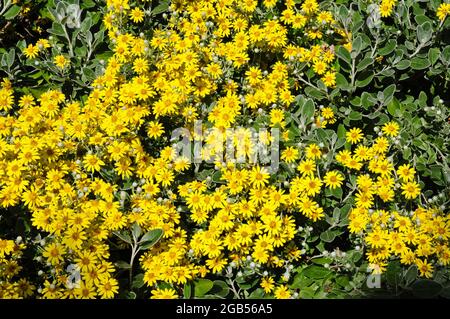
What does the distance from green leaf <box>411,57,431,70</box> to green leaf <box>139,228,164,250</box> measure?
193 centimetres

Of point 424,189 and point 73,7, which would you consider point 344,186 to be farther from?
point 73,7

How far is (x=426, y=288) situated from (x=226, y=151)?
1.24 meters

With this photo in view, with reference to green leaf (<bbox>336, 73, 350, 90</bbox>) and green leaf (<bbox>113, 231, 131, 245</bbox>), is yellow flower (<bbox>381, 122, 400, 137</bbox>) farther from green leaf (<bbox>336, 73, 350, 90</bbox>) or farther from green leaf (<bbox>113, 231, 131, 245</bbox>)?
green leaf (<bbox>113, 231, 131, 245</bbox>)

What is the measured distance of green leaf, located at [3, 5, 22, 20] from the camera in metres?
3.51

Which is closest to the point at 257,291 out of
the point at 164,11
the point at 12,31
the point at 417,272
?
the point at 417,272

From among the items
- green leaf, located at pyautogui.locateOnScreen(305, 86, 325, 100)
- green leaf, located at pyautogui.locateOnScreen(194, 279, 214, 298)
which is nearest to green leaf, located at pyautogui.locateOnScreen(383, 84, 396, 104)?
green leaf, located at pyautogui.locateOnScreen(305, 86, 325, 100)

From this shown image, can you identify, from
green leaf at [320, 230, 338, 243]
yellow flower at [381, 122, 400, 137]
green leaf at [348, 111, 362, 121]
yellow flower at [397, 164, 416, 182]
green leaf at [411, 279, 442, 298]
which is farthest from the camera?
green leaf at [348, 111, 362, 121]

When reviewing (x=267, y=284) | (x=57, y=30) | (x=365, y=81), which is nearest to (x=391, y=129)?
(x=365, y=81)

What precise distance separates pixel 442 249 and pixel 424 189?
67cm

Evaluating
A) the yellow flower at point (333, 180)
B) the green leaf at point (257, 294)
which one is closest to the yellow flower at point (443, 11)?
the yellow flower at point (333, 180)

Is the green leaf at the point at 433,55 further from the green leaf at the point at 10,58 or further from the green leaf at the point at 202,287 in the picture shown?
the green leaf at the point at 10,58

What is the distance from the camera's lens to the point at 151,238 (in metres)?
2.64

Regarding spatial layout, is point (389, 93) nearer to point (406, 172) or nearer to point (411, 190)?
point (406, 172)

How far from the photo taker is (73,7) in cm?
348
